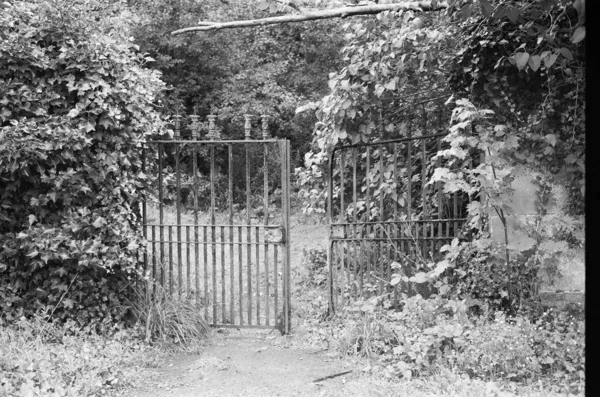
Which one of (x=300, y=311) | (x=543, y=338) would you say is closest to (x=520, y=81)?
(x=543, y=338)

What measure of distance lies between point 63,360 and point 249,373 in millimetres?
1341

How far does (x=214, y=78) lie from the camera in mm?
13516

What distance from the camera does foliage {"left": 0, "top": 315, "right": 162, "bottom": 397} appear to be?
152 inches

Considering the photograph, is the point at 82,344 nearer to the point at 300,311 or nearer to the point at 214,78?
the point at 300,311

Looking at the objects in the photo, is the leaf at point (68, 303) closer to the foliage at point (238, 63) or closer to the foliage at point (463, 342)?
the foliage at point (463, 342)

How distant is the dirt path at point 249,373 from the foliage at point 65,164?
853mm

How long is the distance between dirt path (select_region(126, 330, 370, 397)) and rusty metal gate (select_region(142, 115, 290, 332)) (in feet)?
1.47

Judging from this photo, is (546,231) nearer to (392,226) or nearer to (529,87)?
(529,87)

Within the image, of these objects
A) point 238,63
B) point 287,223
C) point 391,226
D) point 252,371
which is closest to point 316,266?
point 391,226

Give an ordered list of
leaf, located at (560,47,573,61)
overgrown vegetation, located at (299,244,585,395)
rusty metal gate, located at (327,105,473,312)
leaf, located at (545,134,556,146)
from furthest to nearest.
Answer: rusty metal gate, located at (327,105,473,312)
leaf, located at (545,134,556,146)
leaf, located at (560,47,573,61)
overgrown vegetation, located at (299,244,585,395)

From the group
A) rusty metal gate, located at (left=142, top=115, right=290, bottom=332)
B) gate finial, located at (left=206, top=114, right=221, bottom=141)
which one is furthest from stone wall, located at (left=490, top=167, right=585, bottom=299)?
gate finial, located at (left=206, top=114, right=221, bottom=141)

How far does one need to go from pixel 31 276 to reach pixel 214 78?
919cm

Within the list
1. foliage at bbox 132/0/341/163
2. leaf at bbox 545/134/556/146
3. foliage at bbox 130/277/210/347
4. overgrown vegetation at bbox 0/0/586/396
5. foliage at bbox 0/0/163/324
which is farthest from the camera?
foliage at bbox 132/0/341/163

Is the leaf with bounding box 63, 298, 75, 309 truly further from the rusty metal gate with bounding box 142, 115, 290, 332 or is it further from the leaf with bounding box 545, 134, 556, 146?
the leaf with bounding box 545, 134, 556, 146
